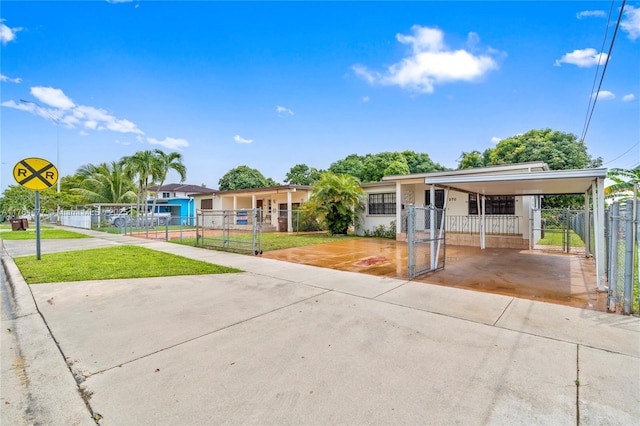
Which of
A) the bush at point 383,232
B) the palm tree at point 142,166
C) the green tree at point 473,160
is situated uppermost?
the green tree at point 473,160

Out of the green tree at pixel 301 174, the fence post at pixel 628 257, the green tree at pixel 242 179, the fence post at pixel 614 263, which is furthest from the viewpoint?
the green tree at pixel 301 174

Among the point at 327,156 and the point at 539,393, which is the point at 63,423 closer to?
the point at 539,393

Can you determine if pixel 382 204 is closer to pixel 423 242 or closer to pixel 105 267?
pixel 423 242

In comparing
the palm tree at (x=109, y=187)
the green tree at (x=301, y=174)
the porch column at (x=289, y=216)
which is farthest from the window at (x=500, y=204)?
the green tree at (x=301, y=174)

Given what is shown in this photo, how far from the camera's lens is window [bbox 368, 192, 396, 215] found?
17.1 meters

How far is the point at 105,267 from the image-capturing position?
26.0ft

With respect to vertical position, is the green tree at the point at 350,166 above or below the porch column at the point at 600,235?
above

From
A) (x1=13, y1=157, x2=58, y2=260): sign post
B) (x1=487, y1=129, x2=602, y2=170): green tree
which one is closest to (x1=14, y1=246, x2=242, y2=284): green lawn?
(x1=13, y1=157, x2=58, y2=260): sign post

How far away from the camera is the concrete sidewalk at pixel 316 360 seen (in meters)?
2.27

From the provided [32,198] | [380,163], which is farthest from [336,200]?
[32,198]

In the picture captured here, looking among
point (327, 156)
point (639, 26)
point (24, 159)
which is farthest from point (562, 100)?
point (327, 156)

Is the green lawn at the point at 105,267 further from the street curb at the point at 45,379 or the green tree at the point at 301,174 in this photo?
the green tree at the point at 301,174

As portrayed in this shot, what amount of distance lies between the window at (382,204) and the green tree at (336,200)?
41.6 inches

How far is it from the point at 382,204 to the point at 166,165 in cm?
1907
